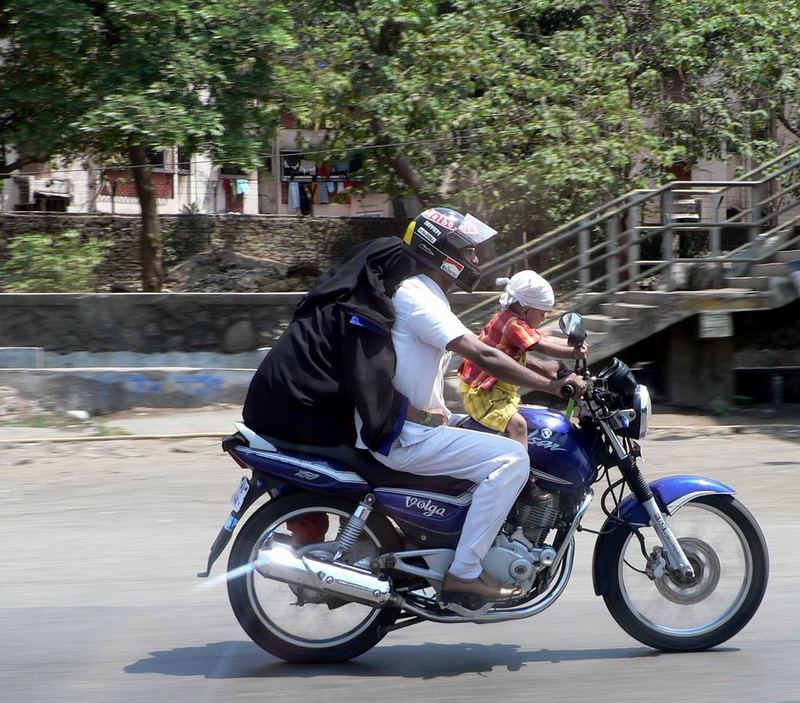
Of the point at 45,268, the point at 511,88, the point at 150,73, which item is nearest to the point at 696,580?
the point at 150,73

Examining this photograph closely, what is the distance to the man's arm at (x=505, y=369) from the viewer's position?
445cm

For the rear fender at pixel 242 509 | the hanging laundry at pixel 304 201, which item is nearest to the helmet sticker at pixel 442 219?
the rear fender at pixel 242 509

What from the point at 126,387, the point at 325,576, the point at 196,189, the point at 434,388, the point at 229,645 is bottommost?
the point at 229,645

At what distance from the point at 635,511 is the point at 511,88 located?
13610 millimetres

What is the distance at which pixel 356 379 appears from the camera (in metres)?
4.43

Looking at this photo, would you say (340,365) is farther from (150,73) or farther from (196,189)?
(196,189)

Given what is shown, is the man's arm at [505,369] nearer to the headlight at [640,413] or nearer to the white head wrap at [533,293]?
the headlight at [640,413]

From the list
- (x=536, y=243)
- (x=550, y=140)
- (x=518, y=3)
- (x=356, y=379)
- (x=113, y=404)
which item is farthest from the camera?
(x=518, y=3)

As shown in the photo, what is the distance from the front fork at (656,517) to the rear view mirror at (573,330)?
525 mm

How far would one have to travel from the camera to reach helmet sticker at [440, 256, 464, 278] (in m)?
4.55

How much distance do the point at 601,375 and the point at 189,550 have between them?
10.9 feet

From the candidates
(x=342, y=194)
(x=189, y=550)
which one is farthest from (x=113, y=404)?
(x=342, y=194)

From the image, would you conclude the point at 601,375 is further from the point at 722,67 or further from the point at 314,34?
the point at 722,67

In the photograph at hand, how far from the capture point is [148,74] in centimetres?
1491
